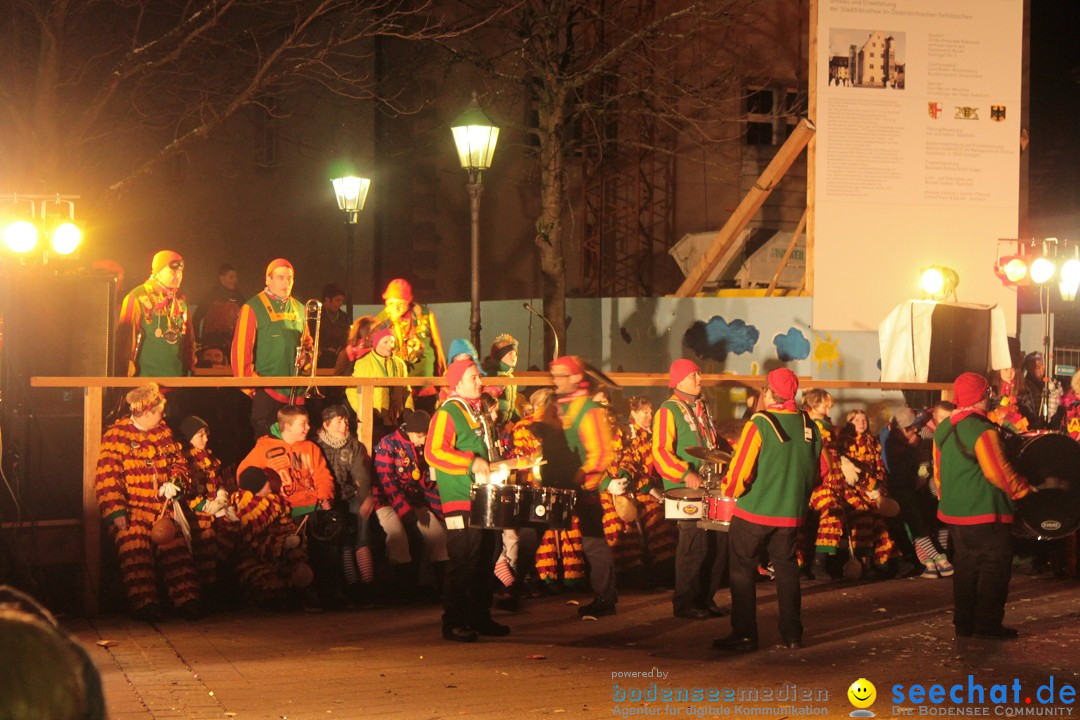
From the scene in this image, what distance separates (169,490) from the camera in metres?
10.6

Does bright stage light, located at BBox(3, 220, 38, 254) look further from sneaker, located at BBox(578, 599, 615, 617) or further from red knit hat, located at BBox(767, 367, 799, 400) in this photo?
red knit hat, located at BBox(767, 367, 799, 400)

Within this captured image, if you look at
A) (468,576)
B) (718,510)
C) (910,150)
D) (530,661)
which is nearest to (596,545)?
(718,510)

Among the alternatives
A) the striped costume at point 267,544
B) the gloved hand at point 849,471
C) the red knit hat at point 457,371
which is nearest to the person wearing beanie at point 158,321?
the striped costume at point 267,544

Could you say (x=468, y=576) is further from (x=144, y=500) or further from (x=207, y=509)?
(x=144, y=500)

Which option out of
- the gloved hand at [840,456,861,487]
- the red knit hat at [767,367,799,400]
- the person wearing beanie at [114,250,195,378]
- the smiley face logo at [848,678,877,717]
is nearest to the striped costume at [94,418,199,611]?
the person wearing beanie at [114,250,195,378]

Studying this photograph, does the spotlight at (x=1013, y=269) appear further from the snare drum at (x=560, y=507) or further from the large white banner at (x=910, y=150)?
the snare drum at (x=560, y=507)

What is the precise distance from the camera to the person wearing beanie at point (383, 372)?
41.5 ft

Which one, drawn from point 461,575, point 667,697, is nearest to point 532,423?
point 461,575

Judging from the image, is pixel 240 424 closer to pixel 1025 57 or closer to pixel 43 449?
pixel 43 449

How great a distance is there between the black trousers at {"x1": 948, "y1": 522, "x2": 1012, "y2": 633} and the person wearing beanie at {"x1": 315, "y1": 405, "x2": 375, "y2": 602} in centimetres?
441

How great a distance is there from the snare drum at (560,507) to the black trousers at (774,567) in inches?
45.4

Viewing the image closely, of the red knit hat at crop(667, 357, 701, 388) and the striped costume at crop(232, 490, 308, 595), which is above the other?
the red knit hat at crop(667, 357, 701, 388)

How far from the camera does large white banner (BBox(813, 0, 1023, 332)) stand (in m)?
17.0

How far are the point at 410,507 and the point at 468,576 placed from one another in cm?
198
